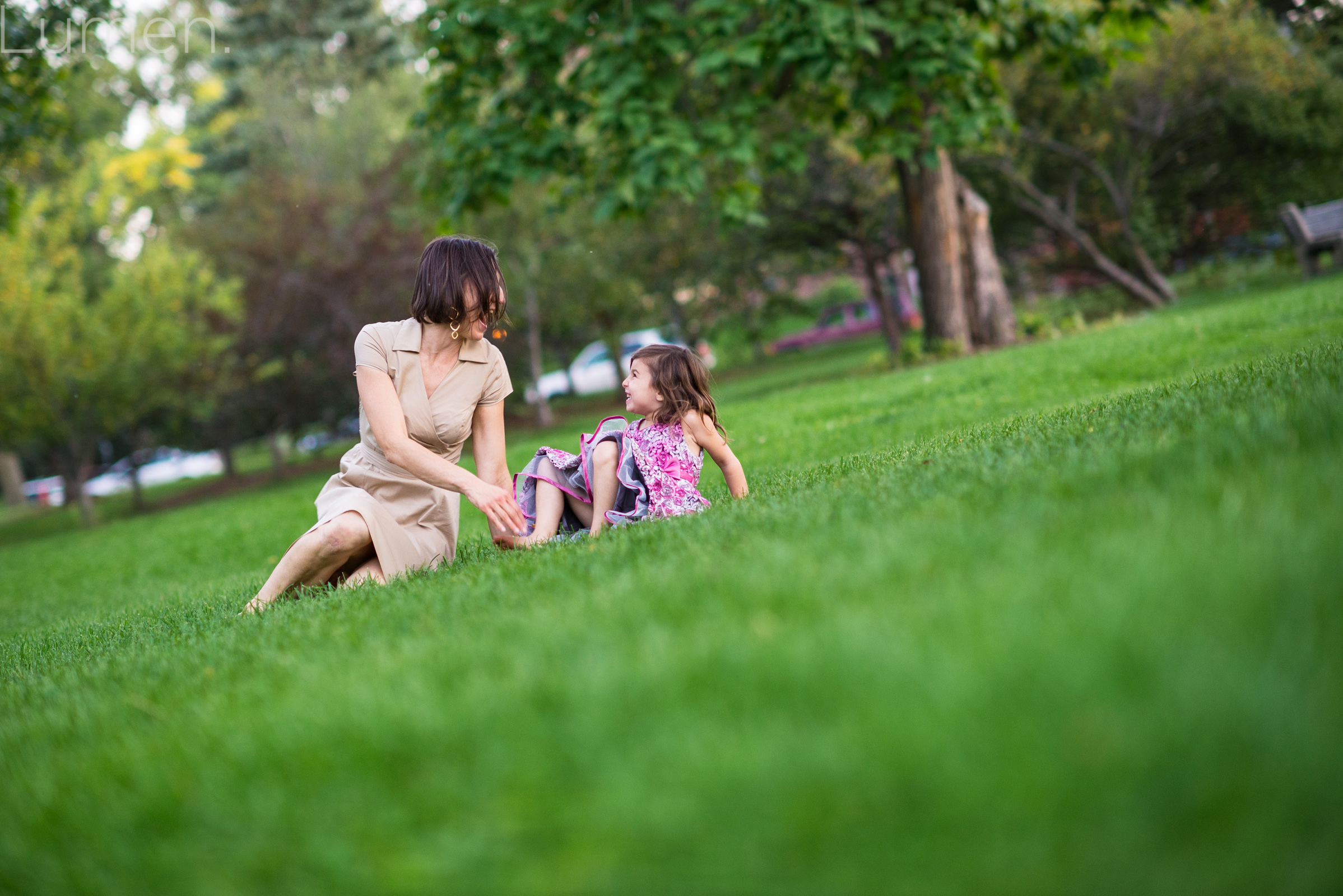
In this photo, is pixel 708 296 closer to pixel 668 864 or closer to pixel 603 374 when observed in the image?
pixel 603 374

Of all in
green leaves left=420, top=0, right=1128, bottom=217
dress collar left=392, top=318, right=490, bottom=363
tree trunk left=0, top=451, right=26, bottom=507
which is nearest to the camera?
dress collar left=392, top=318, right=490, bottom=363

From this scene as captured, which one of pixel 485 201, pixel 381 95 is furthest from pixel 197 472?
pixel 485 201

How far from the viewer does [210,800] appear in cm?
187

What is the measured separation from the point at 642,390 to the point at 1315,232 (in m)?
15.0

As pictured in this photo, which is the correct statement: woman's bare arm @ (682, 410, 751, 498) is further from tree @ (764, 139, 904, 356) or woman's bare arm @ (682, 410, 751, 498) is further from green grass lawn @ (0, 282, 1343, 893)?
tree @ (764, 139, 904, 356)

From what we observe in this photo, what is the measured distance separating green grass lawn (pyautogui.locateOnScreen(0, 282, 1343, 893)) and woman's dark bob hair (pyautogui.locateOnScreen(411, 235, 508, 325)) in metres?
1.66

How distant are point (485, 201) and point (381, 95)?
20.7 meters

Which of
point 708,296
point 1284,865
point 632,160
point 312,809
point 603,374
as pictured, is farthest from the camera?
point 603,374

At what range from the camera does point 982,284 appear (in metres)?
14.1

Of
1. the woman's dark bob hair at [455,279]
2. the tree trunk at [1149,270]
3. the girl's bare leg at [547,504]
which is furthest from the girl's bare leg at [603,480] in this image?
the tree trunk at [1149,270]

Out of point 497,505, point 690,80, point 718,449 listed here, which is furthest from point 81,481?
point 718,449

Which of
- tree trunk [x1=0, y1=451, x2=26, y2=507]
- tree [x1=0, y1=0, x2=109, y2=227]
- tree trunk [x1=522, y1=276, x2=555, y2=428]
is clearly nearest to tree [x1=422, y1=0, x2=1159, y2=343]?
tree [x1=0, y1=0, x2=109, y2=227]

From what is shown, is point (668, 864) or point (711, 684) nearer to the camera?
point (668, 864)

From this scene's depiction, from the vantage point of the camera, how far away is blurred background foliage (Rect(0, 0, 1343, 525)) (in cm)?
1010
